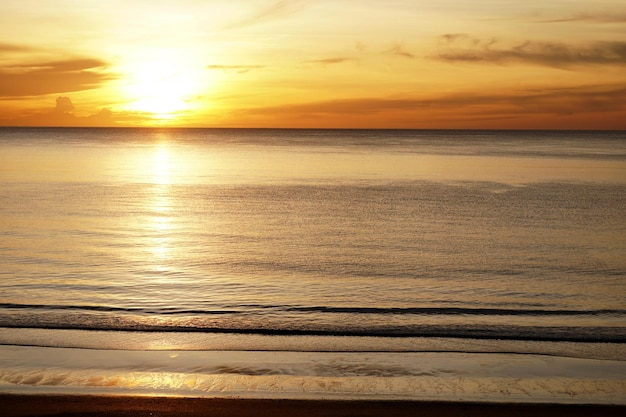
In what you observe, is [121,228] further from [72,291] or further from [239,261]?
[72,291]

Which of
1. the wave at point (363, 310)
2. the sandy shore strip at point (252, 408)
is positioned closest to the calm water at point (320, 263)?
the wave at point (363, 310)

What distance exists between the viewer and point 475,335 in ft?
42.2

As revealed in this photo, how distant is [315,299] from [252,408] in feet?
25.0

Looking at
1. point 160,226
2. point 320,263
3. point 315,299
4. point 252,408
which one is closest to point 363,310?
point 315,299

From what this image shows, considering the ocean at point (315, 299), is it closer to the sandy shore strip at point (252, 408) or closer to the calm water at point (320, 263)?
the calm water at point (320, 263)

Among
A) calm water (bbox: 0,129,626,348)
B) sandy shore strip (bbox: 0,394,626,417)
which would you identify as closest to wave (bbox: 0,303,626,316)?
calm water (bbox: 0,129,626,348)

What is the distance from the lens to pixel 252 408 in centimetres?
818

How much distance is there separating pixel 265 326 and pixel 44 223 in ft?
57.4

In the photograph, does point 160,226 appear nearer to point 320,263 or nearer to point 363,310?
point 320,263

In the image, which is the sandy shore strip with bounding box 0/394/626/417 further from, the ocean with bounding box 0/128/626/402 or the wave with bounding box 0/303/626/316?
the wave with bounding box 0/303/626/316

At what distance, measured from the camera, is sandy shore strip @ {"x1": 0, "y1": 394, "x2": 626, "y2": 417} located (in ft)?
26.1

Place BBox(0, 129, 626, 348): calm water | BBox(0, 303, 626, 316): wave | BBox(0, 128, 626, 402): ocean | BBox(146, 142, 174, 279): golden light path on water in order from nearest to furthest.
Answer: BBox(0, 128, 626, 402): ocean
BBox(0, 129, 626, 348): calm water
BBox(0, 303, 626, 316): wave
BBox(146, 142, 174, 279): golden light path on water

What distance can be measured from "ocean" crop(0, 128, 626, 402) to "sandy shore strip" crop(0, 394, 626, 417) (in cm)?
57

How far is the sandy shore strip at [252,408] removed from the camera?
7.95 m
